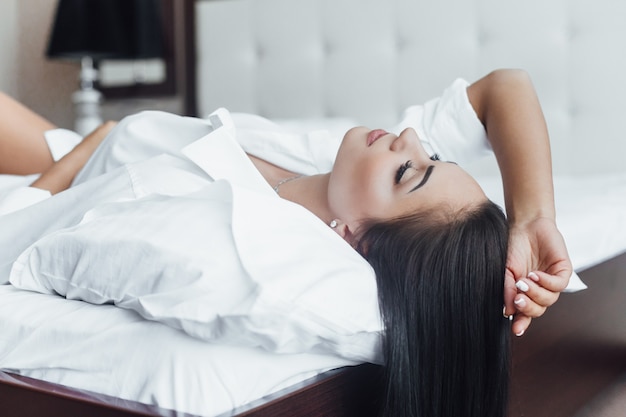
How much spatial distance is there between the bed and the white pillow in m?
0.03

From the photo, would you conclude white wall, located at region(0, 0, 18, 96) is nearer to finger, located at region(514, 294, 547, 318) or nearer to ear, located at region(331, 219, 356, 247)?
ear, located at region(331, 219, 356, 247)

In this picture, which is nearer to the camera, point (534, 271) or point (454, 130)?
point (534, 271)

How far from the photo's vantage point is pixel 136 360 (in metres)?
0.73

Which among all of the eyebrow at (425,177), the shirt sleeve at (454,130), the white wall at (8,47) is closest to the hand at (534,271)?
the eyebrow at (425,177)

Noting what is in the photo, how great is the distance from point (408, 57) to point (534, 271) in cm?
164

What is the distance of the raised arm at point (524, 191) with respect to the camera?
849 mm

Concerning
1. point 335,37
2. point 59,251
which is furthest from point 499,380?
point 335,37

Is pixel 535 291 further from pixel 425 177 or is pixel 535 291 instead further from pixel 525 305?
pixel 425 177

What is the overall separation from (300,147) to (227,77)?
4.94 ft

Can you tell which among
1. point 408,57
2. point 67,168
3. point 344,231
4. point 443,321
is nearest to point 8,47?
point 408,57

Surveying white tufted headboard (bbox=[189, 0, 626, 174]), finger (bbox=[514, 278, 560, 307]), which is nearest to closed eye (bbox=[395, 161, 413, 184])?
finger (bbox=[514, 278, 560, 307])

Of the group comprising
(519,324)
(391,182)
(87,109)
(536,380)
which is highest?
(391,182)

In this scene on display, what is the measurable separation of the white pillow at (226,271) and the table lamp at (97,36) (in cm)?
214

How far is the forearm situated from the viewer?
1.10 m
